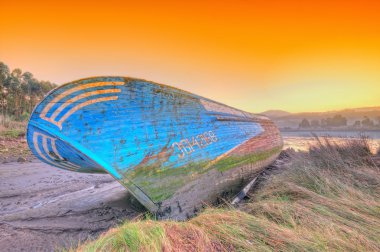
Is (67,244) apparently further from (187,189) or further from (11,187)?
(11,187)

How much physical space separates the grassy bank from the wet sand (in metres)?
0.90

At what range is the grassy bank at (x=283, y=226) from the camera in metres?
2.25

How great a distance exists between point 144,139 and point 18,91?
28.5 m

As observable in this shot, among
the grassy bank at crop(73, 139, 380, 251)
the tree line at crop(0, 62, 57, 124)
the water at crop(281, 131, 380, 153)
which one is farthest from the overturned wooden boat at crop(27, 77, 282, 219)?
the tree line at crop(0, 62, 57, 124)

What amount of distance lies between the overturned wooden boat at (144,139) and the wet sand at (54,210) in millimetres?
745

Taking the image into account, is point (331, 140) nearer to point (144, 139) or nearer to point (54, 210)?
point (144, 139)

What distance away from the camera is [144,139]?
351 cm

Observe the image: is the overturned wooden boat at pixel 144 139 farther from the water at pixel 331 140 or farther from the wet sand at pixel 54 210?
the water at pixel 331 140

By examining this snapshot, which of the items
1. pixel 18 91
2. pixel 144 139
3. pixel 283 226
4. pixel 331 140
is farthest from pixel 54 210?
pixel 18 91

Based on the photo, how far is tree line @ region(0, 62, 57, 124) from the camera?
23.8m

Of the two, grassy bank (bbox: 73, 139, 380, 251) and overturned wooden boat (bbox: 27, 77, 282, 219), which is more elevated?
overturned wooden boat (bbox: 27, 77, 282, 219)

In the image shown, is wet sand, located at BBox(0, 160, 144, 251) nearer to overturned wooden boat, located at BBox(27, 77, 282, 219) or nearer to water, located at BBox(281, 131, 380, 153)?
overturned wooden boat, located at BBox(27, 77, 282, 219)

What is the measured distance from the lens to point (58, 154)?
4102 mm

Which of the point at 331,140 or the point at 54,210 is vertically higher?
the point at 331,140
